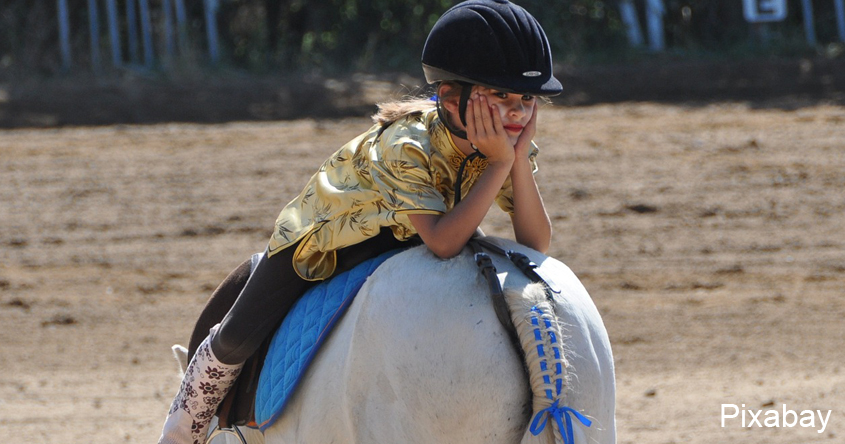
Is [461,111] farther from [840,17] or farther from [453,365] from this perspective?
[840,17]

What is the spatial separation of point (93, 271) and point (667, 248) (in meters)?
4.74

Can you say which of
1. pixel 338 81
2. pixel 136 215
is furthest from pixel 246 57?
pixel 136 215

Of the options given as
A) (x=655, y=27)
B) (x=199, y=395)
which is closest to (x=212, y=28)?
(x=655, y=27)

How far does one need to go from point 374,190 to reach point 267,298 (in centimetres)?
49

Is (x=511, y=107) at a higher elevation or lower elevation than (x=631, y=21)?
higher

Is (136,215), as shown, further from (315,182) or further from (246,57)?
(315,182)

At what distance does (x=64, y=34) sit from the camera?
12.8 meters

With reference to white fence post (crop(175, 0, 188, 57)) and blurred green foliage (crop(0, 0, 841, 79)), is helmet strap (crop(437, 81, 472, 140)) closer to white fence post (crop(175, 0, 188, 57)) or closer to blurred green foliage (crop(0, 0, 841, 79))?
blurred green foliage (crop(0, 0, 841, 79))

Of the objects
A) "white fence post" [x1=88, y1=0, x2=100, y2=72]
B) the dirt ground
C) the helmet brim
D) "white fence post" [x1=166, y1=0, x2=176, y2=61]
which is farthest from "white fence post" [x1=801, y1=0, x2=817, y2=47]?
the helmet brim

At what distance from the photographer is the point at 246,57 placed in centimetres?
1313

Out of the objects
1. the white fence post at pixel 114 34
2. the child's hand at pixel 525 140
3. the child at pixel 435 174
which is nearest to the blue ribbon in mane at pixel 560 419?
the child at pixel 435 174

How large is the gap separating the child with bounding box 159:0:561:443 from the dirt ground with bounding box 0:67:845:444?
254 cm

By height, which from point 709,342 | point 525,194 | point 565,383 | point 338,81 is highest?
point 525,194

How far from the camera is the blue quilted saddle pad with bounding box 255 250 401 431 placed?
2.55m
